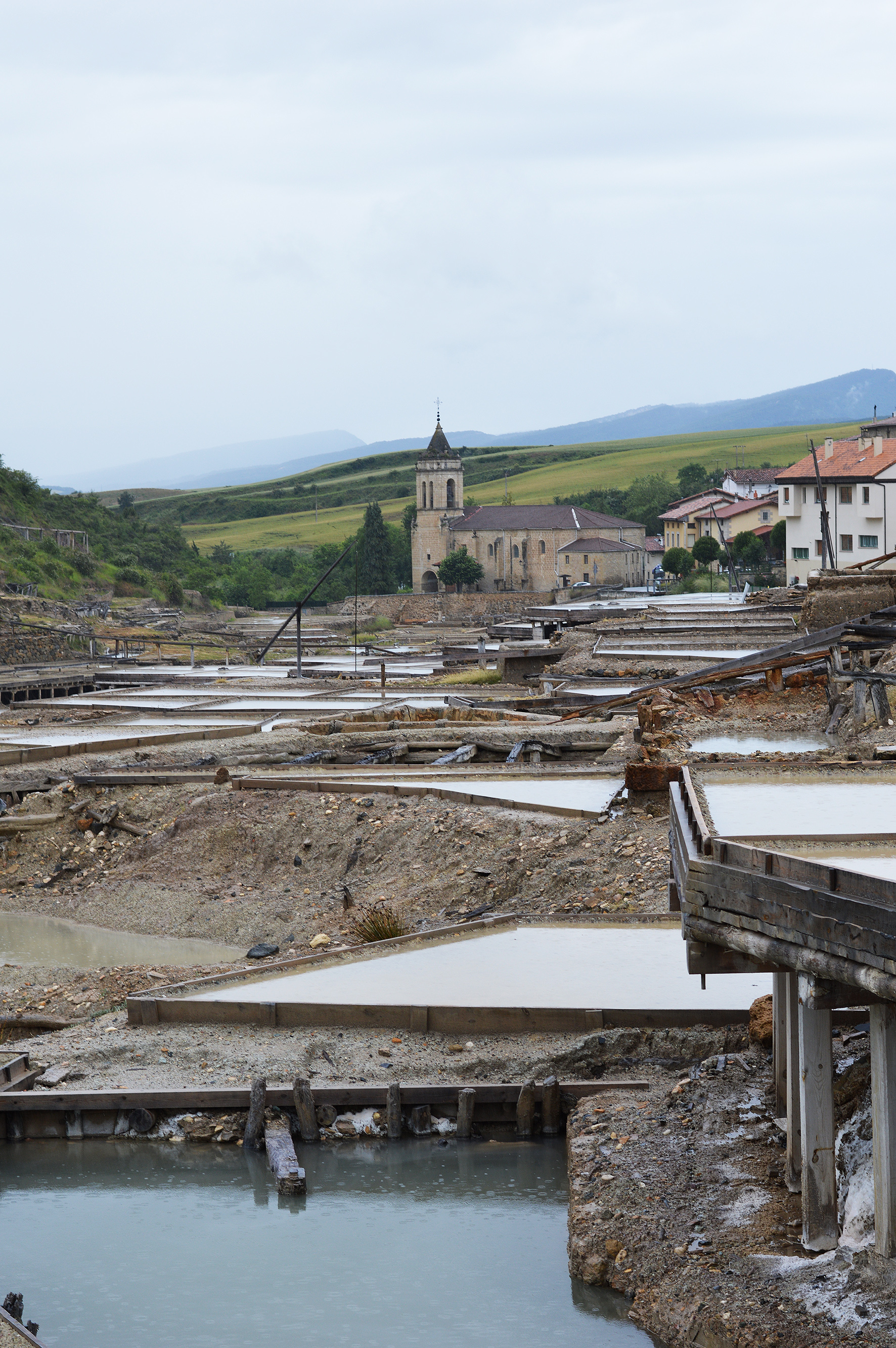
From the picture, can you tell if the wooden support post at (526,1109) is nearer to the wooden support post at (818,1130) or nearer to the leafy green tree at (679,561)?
the wooden support post at (818,1130)

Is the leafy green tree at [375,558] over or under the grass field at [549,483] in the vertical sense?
under

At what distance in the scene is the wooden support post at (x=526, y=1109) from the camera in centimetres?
924

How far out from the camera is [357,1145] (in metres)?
9.27

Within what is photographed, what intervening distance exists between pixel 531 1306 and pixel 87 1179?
317 centimetres

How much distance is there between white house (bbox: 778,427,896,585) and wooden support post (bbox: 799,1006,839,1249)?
45.4 metres

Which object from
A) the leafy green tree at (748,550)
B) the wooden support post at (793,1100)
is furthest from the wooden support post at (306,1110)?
the leafy green tree at (748,550)

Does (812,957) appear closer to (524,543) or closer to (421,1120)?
(421,1120)

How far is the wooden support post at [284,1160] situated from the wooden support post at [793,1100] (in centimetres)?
305

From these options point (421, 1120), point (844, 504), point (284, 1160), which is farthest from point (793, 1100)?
point (844, 504)

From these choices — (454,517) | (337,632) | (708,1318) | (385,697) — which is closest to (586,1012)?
(708,1318)

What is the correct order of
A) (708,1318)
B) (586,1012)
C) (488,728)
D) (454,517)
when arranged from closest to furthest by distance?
(708,1318) → (586,1012) → (488,728) → (454,517)

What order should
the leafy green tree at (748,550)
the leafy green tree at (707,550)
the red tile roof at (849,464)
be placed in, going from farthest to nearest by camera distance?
the leafy green tree at (707,550) → the leafy green tree at (748,550) → the red tile roof at (849,464)

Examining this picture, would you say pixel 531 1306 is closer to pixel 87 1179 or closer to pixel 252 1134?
pixel 252 1134

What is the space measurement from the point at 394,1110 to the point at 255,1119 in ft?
2.96
